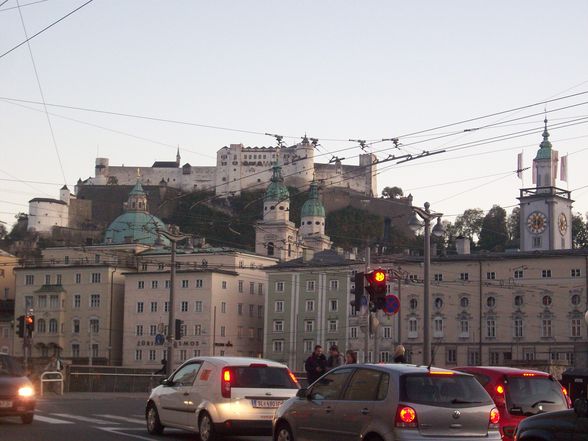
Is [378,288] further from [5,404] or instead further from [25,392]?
[5,404]

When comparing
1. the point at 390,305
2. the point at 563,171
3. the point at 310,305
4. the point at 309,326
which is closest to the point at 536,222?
the point at 563,171

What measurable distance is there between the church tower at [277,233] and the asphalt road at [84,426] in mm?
94033

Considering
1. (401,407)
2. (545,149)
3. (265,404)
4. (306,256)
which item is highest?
(545,149)

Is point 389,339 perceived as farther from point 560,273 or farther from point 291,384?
point 291,384

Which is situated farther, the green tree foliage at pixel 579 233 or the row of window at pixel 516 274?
the green tree foliage at pixel 579 233

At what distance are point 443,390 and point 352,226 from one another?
541ft

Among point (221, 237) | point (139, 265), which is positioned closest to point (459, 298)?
point (139, 265)

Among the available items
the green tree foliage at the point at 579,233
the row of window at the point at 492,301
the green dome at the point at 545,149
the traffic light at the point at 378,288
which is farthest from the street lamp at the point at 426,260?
the green tree foliage at the point at 579,233

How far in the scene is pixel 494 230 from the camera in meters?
174

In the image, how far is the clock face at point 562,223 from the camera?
131750 millimetres

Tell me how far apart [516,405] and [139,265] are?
105341 millimetres

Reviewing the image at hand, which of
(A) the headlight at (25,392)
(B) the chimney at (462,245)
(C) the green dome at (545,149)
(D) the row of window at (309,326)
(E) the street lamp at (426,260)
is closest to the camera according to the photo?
(A) the headlight at (25,392)

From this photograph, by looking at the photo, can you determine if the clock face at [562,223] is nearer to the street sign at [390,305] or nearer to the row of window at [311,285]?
the row of window at [311,285]

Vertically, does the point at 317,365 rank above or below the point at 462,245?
below
